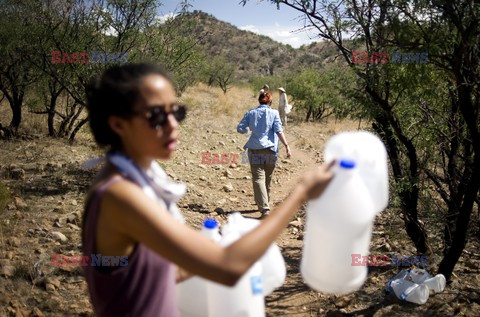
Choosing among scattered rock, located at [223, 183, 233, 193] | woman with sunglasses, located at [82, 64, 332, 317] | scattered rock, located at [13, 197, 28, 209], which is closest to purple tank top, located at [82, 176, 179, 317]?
woman with sunglasses, located at [82, 64, 332, 317]

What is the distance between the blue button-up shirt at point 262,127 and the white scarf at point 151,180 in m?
4.48

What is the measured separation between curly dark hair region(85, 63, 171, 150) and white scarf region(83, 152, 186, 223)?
8cm

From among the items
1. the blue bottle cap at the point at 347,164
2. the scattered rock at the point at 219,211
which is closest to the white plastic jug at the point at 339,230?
the blue bottle cap at the point at 347,164

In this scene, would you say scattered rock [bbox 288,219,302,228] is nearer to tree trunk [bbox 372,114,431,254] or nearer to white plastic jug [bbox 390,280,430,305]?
tree trunk [bbox 372,114,431,254]

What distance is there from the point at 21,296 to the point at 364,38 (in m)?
3.71

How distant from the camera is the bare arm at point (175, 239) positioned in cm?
101

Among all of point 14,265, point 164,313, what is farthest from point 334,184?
point 14,265

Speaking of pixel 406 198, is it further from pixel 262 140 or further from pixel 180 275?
pixel 180 275

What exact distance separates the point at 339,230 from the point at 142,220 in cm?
74

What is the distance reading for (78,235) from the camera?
4.52 meters

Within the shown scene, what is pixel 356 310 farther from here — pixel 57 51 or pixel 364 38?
pixel 57 51

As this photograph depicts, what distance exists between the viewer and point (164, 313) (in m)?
1.25

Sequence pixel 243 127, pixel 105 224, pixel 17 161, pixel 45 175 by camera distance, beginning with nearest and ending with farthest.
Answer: pixel 105 224 < pixel 243 127 < pixel 45 175 < pixel 17 161

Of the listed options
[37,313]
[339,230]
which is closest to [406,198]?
[339,230]
